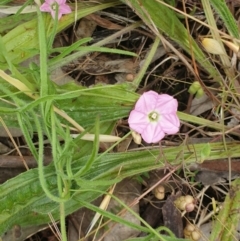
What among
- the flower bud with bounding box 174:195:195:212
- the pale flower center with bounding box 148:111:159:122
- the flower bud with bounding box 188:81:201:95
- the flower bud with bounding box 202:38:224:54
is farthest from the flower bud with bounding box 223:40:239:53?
the flower bud with bounding box 174:195:195:212

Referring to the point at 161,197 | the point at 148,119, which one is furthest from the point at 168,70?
the point at 161,197

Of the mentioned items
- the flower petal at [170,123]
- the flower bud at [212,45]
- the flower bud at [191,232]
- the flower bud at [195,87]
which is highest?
the flower bud at [212,45]

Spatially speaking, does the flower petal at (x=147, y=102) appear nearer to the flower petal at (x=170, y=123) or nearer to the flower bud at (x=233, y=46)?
the flower petal at (x=170, y=123)

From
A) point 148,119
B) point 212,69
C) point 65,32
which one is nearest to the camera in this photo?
point 148,119

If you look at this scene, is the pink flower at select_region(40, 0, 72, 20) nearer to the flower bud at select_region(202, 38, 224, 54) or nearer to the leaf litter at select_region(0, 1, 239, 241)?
the leaf litter at select_region(0, 1, 239, 241)

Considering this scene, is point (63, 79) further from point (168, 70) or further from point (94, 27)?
point (168, 70)

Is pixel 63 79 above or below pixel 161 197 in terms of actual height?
above

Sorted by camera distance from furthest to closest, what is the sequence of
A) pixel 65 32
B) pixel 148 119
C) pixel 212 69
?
pixel 65 32 → pixel 212 69 → pixel 148 119

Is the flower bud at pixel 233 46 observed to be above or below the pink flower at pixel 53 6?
below

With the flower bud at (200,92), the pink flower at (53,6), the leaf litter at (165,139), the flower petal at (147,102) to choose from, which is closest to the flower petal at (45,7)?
the pink flower at (53,6)
